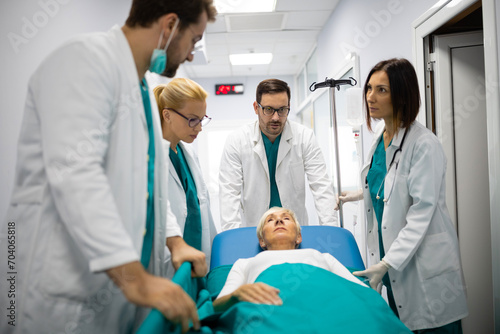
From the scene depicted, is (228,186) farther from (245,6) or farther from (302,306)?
(245,6)

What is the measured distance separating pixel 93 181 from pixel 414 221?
130 centimetres

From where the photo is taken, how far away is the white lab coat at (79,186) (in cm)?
70

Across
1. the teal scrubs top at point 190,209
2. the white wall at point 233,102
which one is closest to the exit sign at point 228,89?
the white wall at point 233,102

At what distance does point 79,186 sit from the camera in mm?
699

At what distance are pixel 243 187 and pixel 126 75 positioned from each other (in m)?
1.76

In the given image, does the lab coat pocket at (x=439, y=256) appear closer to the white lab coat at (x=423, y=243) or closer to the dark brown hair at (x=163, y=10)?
the white lab coat at (x=423, y=243)

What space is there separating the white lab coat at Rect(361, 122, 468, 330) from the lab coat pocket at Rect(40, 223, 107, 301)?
1219 mm

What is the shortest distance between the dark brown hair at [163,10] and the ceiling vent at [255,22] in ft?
11.0

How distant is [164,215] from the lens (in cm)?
110

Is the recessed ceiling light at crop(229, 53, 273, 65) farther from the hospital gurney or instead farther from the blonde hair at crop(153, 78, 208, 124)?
the hospital gurney

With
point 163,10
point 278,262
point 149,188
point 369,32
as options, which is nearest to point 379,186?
point 278,262

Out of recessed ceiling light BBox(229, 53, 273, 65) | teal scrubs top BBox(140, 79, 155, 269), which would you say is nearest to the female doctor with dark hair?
teal scrubs top BBox(140, 79, 155, 269)

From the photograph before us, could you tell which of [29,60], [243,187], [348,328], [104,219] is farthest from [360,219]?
[104,219]

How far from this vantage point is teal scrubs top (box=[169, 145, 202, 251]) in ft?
6.47
